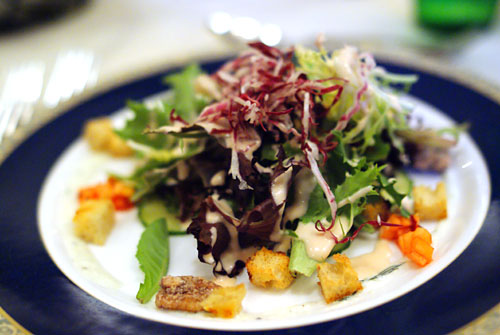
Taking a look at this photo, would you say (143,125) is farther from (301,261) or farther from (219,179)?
(301,261)

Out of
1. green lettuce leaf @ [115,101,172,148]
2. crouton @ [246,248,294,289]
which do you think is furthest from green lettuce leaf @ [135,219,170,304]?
green lettuce leaf @ [115,101,172,148]

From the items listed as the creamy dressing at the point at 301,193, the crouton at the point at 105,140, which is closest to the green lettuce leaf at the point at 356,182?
the creamy dressing at the point at 301,193

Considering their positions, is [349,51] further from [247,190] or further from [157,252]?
[157,252]

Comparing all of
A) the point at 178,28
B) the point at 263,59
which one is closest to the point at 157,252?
the point at 263,59

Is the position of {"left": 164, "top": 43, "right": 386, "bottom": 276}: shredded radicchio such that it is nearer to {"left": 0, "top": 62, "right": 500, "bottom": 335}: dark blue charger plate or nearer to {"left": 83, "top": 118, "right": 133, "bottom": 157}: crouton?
{"left": 0, "top": 62, "right": 500, "bottom": 335}: dark blue charger plate

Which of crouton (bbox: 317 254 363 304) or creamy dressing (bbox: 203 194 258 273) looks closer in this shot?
crouton (bbox: 317 254 363 304)

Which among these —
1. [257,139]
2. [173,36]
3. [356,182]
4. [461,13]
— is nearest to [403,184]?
[356,182]

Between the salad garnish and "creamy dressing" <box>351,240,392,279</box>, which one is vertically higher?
the salad garnish
